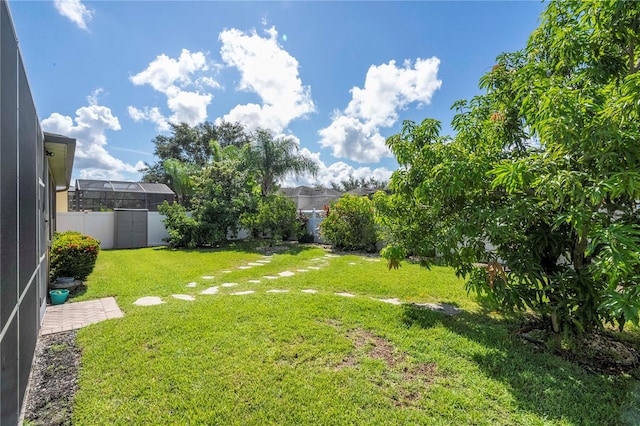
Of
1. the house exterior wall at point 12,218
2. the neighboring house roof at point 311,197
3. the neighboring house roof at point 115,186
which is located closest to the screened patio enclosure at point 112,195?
the neighboring house roof at point 115,186

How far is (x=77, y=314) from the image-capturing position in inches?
190

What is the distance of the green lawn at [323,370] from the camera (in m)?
2.49

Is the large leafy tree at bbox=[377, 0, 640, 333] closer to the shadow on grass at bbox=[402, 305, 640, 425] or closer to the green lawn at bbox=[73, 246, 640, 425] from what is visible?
the shadow on grass at bbox=[402, 305, 640, 425]

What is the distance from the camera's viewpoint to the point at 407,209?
529 centimetres

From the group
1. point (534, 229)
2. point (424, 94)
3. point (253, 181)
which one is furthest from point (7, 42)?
point (253, 181)

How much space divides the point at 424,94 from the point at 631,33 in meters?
9.05

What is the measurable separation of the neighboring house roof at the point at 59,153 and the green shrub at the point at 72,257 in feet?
5.46

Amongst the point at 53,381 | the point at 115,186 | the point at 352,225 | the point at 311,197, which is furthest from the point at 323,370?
the point at 311,197

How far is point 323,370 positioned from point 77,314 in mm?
4360

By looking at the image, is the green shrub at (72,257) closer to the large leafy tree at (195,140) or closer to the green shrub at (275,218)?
the green shrub at (275,218)

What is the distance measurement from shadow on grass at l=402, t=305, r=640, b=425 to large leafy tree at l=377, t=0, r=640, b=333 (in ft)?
1.94

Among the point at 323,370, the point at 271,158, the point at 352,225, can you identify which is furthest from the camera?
the point at 271,158

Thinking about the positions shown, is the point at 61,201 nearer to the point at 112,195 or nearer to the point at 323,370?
the point at 112,195

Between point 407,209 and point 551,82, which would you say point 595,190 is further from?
point 407,209
